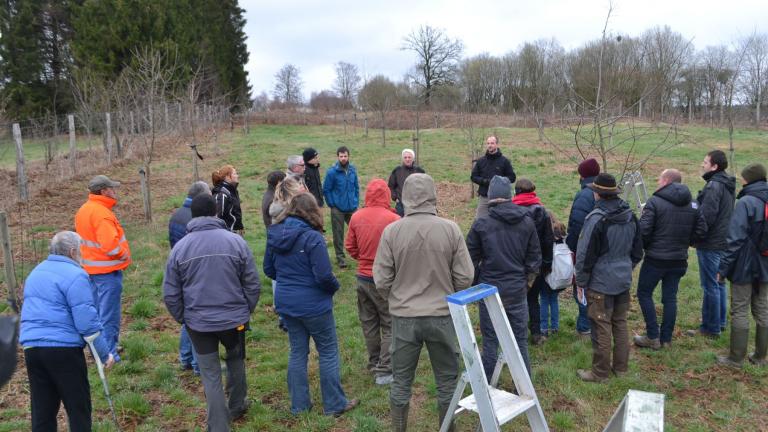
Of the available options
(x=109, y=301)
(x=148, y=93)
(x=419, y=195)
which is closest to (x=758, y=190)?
(x=419, y=195)

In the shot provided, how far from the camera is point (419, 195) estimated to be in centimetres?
353

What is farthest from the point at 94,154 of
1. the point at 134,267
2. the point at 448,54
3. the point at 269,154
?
the point at 448,54

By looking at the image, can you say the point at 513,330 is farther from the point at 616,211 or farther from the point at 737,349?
the point at 737,349

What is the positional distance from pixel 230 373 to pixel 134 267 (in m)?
4.79

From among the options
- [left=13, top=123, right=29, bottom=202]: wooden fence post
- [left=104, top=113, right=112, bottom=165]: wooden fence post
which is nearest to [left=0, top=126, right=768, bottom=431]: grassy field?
[left=13, top=123, right=29, bottom=202]: wooden fence post

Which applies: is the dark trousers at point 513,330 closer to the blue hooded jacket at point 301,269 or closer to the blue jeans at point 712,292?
the blue hooded jacket at point 301,269

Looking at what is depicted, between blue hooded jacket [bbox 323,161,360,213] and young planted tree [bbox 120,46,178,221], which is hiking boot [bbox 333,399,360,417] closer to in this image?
blue hooded jacket [bbox 323,161,360,213]

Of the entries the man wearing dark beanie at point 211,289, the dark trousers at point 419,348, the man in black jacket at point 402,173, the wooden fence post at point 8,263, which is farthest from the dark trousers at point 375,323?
the wooden fence post at point 8,263

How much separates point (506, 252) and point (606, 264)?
3.27ft

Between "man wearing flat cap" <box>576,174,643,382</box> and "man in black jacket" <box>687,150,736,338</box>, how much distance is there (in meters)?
1.31

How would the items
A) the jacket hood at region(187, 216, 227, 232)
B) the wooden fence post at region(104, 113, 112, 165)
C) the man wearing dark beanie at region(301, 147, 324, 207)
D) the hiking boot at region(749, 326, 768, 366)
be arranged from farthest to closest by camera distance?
the wooden fence post at region(104, 113, 112, 165) < the man wearing dark beanie at region(301, 147, 324, 207) < the hiking boot at region(749, 326, 768, 366) < the jacket hood at region(187, 216, 227, 232)

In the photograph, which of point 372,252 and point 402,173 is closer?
point 372,252

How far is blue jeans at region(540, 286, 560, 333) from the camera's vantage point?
559 centimetres

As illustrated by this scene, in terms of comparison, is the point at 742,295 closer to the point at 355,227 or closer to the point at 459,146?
the point at 355,227
